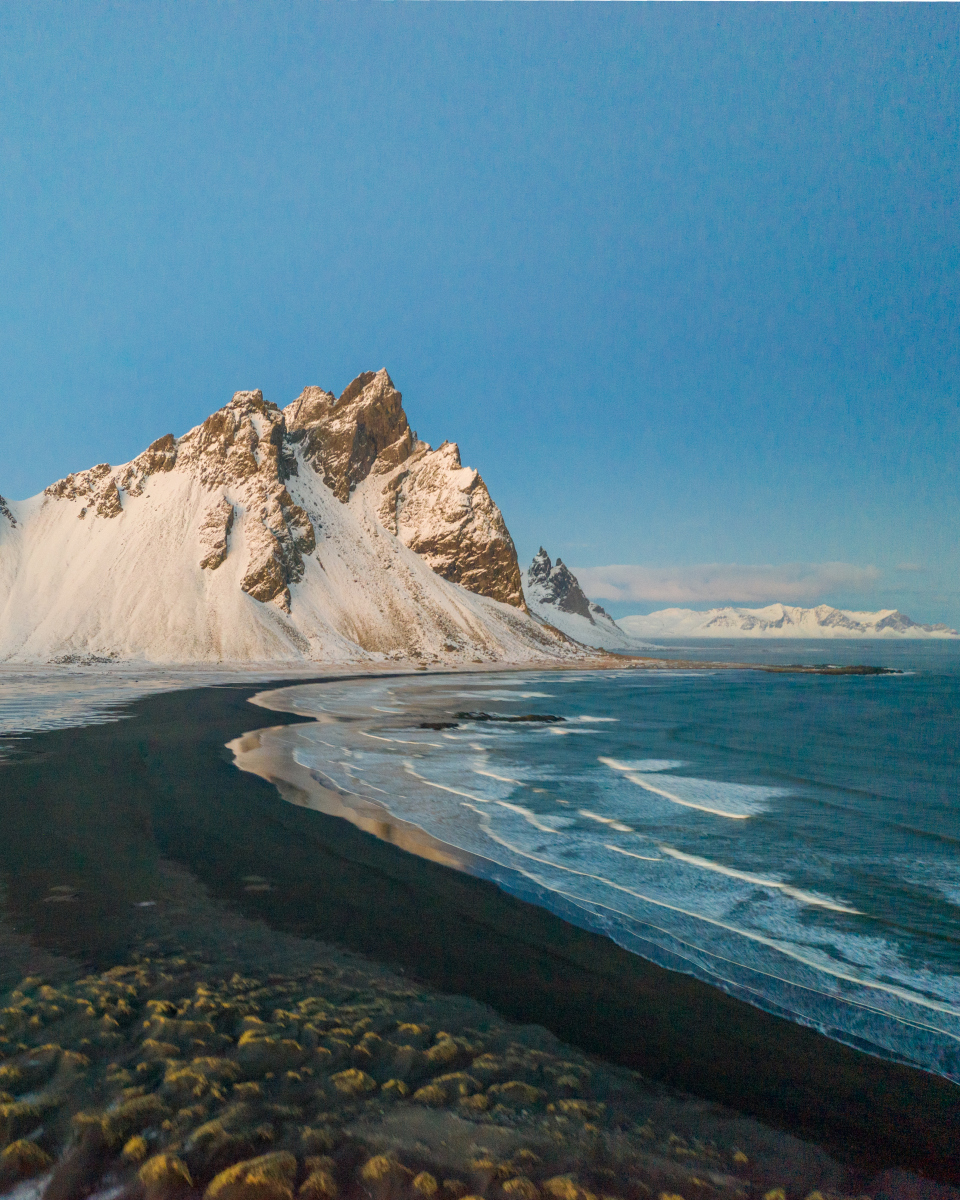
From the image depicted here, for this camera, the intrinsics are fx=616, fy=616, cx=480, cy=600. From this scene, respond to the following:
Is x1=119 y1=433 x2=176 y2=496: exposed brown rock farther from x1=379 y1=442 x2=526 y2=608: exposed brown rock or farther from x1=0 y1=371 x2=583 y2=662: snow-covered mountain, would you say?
x1=379 y1=442 x2=526 y2=608: exposed brown rock

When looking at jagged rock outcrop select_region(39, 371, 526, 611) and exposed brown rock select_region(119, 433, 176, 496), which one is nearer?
jagged rock outcrop select_region(39, 371, 526, 611)

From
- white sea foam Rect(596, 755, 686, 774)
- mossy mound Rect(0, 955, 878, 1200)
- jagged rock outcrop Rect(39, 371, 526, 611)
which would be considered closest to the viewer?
mossy mound Rect(0, 955, 878, 1200)

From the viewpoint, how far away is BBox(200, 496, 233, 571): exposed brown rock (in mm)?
96438

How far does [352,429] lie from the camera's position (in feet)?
437

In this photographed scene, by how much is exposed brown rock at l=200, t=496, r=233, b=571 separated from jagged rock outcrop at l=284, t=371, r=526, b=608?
32.2 metres

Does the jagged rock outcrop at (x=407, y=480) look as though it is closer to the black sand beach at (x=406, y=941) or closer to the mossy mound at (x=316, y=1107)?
the black sand beach at (x=406, y=941)

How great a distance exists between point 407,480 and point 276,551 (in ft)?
157

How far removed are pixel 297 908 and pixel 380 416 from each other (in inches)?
5545

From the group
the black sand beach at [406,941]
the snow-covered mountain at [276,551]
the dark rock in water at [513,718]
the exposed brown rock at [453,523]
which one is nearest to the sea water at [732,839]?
the black sand beach at [406,941]

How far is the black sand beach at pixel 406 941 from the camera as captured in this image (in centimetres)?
466

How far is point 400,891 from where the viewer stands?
8.62 m

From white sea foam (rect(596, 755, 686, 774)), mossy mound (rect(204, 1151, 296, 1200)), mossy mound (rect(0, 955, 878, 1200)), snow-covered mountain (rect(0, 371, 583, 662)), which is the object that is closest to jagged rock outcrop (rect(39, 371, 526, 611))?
snow-covered mountain (rect(0, 371, 583, 662))

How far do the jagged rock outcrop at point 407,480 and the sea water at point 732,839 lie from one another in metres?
103

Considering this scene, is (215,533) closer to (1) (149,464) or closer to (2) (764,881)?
(1) (149,464)
